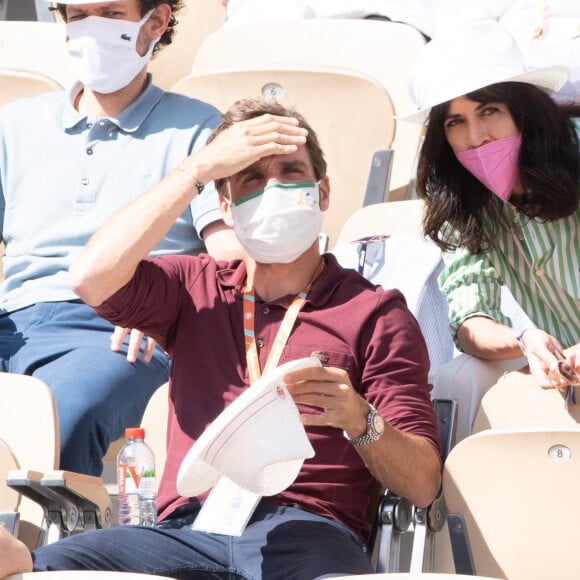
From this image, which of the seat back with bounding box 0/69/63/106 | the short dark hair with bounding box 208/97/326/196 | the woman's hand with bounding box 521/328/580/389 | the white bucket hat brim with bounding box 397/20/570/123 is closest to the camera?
the woman's hand with bounding box 521/328/580/389

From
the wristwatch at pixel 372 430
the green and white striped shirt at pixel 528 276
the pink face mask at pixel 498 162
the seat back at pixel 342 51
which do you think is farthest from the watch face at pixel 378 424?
the seat back at pixel 342 51

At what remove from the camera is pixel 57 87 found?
15.2ft

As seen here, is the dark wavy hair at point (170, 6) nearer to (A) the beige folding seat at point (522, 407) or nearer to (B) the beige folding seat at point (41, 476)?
(B) the beige folding seat at point (41, 476)

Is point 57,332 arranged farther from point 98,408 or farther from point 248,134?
point 248,134

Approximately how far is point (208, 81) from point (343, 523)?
225 cm

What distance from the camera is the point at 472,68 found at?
120 inches

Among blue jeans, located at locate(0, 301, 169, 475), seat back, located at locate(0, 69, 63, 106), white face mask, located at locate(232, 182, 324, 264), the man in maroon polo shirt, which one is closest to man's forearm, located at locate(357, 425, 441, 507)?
the man in maroon polo shirt

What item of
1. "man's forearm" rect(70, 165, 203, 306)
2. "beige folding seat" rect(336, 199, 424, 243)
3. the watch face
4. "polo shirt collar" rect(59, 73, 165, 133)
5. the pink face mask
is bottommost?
the watch face

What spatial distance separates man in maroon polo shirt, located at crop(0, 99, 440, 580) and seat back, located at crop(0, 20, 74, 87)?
2369mm

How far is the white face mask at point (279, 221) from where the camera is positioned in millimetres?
2758

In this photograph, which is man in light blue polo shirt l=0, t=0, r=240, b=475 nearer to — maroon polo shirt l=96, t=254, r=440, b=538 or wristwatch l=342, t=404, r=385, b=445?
maroon polo shirt l=96, t=254, r=440, b=538

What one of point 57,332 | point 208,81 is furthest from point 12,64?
point 57,332

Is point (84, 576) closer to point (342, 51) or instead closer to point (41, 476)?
point (41, 476)

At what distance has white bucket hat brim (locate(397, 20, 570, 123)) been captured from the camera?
304 centimetres
